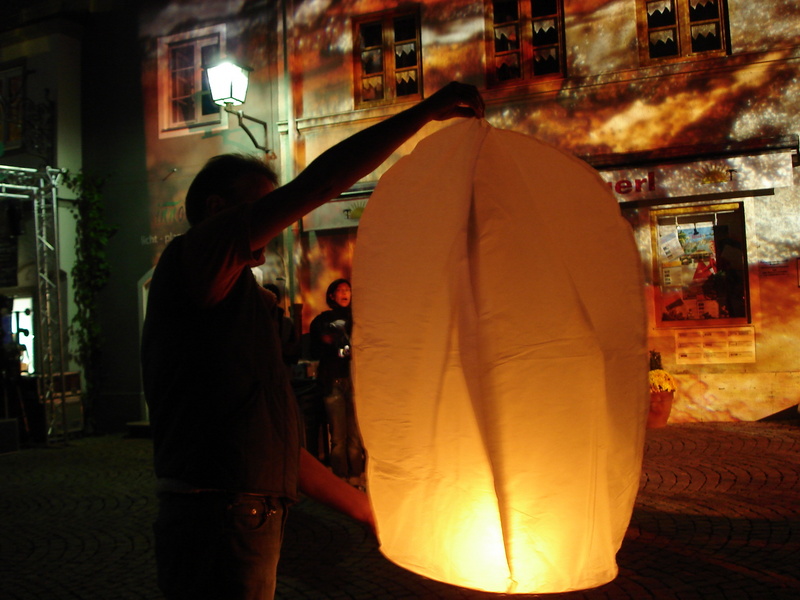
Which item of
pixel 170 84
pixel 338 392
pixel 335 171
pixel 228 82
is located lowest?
pixel 338 392

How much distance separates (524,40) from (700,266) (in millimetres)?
4312

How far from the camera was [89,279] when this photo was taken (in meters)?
12.6

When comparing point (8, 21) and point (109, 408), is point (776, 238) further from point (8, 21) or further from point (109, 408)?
point (8, 21)

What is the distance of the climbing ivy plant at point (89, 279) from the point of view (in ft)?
41.1

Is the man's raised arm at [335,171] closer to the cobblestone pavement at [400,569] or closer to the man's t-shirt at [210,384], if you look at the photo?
the man's t-shirt at [210,384]

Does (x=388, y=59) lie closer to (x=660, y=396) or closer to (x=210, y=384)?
(x=660, y=396)

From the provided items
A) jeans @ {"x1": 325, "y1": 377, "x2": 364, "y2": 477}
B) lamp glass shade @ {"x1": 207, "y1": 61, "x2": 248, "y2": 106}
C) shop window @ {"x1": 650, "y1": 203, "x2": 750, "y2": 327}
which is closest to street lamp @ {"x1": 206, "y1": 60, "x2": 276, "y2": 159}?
lamp glass shade @ {"x1": 207, "y1": 61, "x2": 248, "y2": 106}

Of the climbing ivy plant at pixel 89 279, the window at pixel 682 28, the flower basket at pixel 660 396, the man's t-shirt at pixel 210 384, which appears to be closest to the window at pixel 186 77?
the climbing ivy plant at pixel 89 279

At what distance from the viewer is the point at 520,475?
1353 mm

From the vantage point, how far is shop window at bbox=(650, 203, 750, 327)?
10133 millimetres

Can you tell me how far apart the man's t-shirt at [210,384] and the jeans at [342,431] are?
558 cm

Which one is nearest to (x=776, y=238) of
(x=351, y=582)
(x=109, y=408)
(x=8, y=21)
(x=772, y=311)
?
(x=772, y=311)

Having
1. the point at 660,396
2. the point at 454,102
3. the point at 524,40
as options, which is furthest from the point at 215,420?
the point at 524,40

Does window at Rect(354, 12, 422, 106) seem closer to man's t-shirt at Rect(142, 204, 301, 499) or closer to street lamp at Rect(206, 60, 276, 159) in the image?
street lamp at Rect(206, 60, 276, 159)
